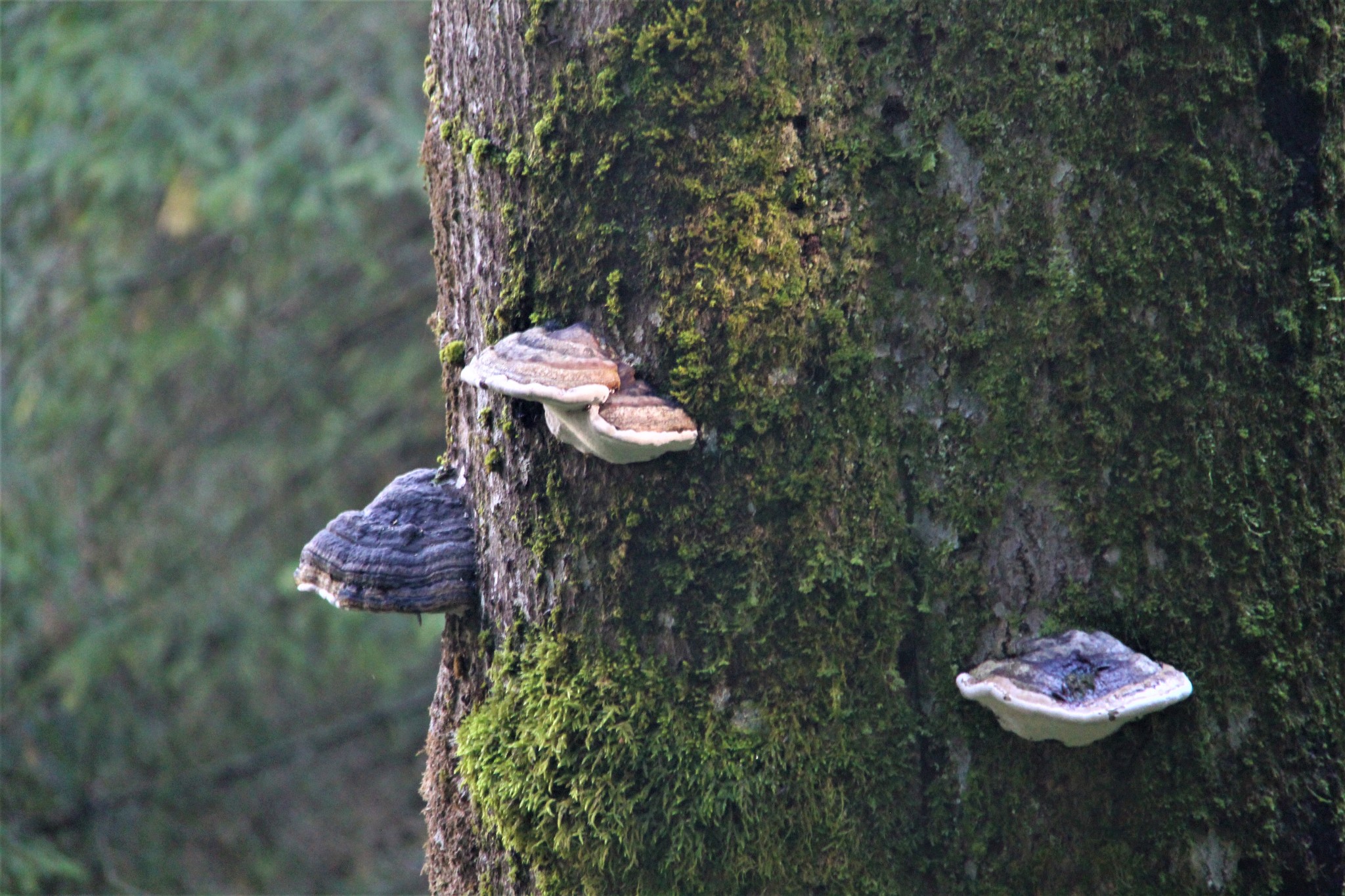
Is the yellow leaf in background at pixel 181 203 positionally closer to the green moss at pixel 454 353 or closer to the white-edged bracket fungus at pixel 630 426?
the green moss at pixel 454 353

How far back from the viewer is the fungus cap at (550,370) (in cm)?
187

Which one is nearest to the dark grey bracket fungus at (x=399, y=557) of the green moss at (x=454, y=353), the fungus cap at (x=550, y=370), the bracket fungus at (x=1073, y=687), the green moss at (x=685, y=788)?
the green moss at (x=454, y=353)

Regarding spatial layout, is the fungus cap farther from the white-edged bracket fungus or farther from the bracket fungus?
the bracket fungus

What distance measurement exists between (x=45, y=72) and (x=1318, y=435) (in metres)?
7.46

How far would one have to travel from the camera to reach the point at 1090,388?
2.08m

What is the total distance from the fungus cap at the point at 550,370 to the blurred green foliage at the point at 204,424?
3672mm

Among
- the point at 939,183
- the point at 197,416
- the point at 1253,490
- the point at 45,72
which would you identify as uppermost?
the point at 45,72

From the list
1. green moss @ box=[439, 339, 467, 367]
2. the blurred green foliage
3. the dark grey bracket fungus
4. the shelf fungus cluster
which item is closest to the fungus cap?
the shelf fungus cluster

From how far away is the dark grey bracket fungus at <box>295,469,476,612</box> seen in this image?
2385 millimetres

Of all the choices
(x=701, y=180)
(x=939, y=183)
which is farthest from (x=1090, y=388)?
(x=701, y=180)

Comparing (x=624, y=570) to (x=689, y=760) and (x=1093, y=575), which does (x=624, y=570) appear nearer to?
(x=689, y=760)

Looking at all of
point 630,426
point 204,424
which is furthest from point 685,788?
point 204,424

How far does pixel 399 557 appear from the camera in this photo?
240cm

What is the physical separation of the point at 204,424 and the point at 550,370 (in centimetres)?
755
